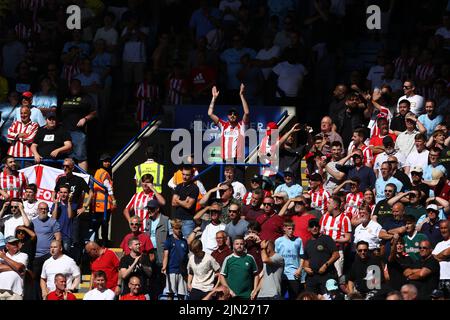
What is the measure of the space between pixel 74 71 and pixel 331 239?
7.67 meters

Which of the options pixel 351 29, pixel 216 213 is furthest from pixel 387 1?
pixel 216 213

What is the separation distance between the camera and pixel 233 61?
101 ft

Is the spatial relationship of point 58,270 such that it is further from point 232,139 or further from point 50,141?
point 232,139

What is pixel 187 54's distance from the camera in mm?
32406

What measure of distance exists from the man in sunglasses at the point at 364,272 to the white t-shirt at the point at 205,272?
1.94 metres

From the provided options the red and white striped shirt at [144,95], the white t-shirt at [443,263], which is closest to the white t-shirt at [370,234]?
the white t-shirt at [443,263]

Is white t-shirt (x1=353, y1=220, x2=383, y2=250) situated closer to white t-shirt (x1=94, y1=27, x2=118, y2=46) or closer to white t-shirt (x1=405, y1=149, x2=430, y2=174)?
white t-shirt (x1=405, y1=149, x2=430, y2=174)

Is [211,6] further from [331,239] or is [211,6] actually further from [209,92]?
[331,239]

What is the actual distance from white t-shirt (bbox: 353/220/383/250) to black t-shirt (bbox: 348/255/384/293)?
593 mm

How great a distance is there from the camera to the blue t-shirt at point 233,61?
101 feet

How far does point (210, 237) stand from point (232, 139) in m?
2.80

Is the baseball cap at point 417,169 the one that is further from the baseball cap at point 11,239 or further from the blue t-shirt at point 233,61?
the baseball cap at point 11,239

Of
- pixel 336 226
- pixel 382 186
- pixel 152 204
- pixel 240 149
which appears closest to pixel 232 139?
pixel 240 149

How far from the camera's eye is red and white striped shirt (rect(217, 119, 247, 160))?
28234mm
